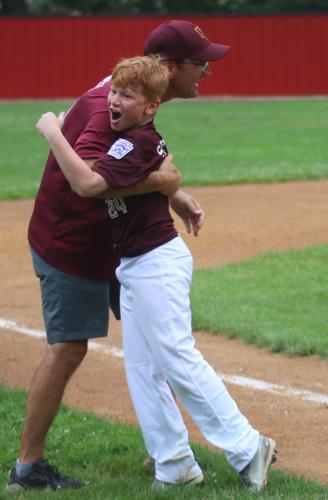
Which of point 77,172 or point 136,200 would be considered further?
point 136,200

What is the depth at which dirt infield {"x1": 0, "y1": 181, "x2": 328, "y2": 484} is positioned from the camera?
5754 mm

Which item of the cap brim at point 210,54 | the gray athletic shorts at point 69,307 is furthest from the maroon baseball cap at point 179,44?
the gray athletic shorts at point 69,307

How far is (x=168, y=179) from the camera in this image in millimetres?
4484

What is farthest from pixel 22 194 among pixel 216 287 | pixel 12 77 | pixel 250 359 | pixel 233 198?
pixel 12 77

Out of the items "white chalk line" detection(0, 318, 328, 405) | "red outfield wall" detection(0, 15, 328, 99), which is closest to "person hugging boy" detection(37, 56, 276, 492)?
"white chalk line" detection(0, 318, 328, 405)

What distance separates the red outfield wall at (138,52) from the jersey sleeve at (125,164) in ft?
107

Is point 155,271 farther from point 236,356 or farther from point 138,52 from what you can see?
point 138,52

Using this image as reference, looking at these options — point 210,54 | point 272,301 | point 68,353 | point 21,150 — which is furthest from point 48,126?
point 21,150

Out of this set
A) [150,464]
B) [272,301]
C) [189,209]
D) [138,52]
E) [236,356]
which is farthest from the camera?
[138,52]

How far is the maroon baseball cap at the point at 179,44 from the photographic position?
469 cm

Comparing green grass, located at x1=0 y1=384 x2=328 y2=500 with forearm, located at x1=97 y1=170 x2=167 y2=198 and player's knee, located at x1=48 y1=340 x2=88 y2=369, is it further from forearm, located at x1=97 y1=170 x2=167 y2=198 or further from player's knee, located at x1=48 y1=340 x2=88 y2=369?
forearm, located at x1=97 y1=170 x2=167 y2=198

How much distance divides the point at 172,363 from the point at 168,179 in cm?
71

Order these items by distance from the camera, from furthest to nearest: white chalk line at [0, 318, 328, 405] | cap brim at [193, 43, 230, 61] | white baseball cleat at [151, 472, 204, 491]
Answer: white chalk line at [0, 318, 328, 405] < cap brim at [193, 43, 230, 61] < white baseball cleat at [151, 472, 204, 491]

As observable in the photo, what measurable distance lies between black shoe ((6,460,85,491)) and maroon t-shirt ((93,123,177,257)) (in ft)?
3.24
